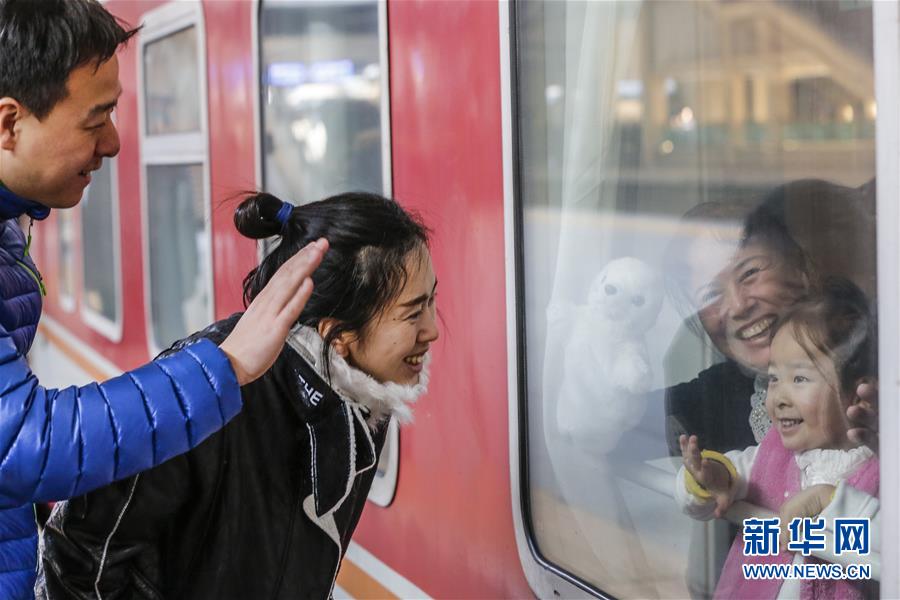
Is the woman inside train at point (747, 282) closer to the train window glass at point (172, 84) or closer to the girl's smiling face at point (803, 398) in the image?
the girl's smiling face at point (803, 398)

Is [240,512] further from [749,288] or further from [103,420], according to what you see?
[749,288]

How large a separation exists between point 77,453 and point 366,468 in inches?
20.5

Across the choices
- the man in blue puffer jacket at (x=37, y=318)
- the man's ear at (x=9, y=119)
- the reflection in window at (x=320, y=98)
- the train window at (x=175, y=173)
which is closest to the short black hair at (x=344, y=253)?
the man in blue puffer jacket at (x=37, y=318)

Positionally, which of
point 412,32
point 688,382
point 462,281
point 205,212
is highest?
point 412,32

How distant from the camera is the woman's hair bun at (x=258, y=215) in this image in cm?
164

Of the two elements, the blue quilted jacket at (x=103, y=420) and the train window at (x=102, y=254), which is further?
the train window at (x=102, y=254)

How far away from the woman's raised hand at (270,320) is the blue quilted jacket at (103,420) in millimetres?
26

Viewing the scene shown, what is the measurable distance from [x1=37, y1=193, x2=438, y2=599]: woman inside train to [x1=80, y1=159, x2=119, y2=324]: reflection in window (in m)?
3.01

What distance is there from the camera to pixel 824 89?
1.45 metres

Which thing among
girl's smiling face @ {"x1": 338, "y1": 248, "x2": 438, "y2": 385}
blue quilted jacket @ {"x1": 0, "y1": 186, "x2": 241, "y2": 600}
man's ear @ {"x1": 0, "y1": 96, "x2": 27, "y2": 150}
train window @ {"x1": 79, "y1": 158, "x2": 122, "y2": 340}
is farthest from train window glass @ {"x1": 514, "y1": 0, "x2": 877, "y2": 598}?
train window @ {"x1": 79, "y1": 158, "x2": 122, "y2": 340}

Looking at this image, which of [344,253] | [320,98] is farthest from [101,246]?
[344,253]

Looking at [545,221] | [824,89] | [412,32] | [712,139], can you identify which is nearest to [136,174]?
[412,32]

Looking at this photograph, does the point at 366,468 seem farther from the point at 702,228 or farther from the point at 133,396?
the point at 702,228

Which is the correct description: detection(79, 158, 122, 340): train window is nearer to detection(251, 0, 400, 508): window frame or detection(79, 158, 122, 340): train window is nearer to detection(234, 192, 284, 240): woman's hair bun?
detection(251, 0, 400, 508): window frame
